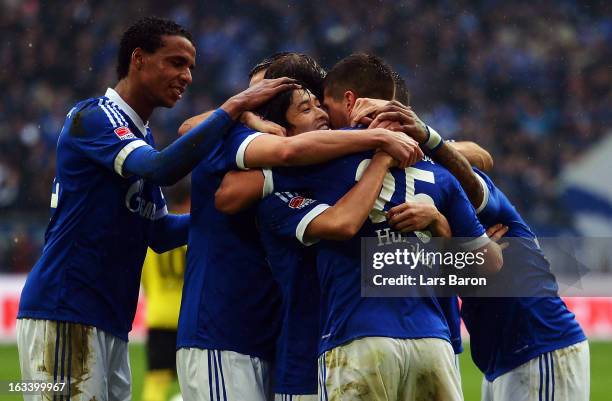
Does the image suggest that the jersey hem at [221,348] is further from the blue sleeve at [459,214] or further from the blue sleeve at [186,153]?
the blue sleeve at [459,214]

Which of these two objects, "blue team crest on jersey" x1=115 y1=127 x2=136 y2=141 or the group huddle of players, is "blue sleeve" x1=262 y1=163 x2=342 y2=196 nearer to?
the group huddle of players

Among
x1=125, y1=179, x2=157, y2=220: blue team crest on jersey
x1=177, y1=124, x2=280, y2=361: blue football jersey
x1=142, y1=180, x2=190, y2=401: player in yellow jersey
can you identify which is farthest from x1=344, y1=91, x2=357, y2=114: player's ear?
x1=142, y1=180, x2=190, y2=401: player in yellow jersey

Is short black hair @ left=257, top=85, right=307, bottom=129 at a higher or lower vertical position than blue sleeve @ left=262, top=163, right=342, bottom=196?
higher

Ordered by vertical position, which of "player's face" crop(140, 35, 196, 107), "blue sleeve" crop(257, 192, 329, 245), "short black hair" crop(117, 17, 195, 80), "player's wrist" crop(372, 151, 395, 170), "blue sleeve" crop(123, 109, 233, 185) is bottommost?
"blue sleeve" crop(257, 192, 329, 245)

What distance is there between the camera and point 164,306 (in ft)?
23.6

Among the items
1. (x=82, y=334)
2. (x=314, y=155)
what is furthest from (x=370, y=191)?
(x=82, y=334)

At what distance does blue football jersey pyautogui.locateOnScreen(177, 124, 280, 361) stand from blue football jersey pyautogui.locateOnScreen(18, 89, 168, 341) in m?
0.41

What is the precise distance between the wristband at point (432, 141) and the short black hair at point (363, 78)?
0.19 m

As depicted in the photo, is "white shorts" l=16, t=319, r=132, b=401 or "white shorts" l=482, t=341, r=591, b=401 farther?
"white shorts" l=482, t=341, r=591, b=401

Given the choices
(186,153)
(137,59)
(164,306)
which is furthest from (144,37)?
(164,306)

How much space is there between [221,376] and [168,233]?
38.5 inches

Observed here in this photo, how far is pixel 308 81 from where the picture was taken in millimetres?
3822

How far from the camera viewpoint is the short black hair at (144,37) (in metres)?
4.21

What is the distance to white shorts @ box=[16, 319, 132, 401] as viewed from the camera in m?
3.87
